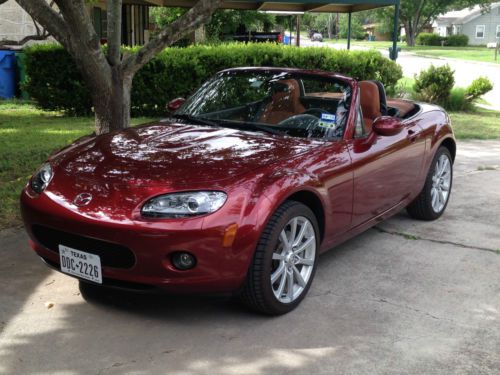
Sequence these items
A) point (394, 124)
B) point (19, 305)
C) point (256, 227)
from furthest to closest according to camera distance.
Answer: point (394, 124) < point (19, 305) < point (256, 227)

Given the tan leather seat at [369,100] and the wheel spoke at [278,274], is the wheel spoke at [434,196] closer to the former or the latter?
the tan leather seat at [369,100]

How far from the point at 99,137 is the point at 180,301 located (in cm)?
136

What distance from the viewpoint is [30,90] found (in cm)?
1171

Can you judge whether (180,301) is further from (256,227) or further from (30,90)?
(30,90)

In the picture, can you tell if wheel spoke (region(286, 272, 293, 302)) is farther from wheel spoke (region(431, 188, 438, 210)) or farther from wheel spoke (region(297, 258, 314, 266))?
wheel spoke (region(431, 188, 438, 210))

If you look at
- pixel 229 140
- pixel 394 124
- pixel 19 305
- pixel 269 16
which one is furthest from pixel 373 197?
pixel 269 16

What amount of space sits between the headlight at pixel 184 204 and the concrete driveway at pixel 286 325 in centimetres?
54

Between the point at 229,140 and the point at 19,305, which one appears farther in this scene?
the point at 229,140

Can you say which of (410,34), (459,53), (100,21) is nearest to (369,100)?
(100,21)

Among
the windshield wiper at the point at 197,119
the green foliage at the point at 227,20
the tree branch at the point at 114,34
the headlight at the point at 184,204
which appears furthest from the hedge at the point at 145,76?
the green foliage at the point at 227,20

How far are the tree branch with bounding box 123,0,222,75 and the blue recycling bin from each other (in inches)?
309

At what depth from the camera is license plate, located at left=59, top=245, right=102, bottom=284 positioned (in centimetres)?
341

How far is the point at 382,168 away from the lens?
15.5 ft

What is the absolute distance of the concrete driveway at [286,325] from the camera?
3.18 metres
